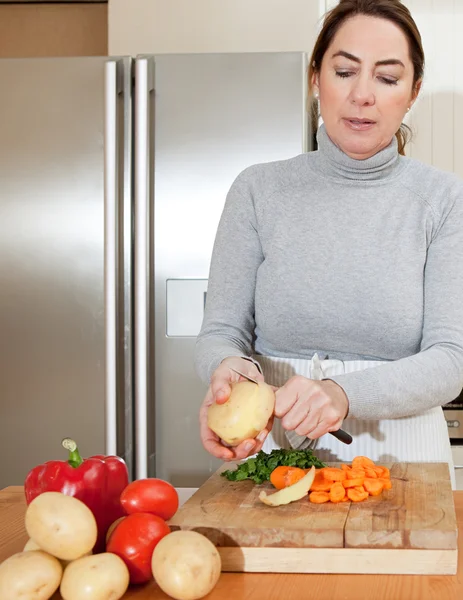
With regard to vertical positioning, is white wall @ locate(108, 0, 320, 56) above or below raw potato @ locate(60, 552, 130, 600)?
above

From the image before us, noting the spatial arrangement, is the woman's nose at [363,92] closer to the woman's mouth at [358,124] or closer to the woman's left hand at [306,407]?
the woman's mouth at [358,124]

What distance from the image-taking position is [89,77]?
2258mm

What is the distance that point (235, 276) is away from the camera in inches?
57.0

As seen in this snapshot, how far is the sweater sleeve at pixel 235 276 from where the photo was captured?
1.43 meters

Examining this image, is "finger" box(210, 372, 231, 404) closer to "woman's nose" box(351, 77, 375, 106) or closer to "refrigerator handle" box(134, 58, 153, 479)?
"woman's nose" box(351, 77, 375, 106)

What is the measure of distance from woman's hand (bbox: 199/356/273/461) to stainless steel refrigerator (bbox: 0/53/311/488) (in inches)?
39.2

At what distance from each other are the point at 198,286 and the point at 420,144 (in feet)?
3.00

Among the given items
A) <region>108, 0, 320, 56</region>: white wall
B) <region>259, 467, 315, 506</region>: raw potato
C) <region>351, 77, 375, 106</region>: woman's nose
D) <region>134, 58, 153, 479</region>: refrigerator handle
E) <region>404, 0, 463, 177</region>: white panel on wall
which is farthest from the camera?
<region>108, 0, 320, 56</region>: white wall

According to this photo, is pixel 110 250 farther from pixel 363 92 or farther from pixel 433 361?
pixel 433 361

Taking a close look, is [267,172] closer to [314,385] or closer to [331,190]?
[331,190]

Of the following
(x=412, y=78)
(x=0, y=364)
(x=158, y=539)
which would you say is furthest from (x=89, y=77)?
(x=158, y=539)

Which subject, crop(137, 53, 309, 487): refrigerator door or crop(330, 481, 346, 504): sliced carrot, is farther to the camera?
crop(137, 53, 309, 487): refrigerator door

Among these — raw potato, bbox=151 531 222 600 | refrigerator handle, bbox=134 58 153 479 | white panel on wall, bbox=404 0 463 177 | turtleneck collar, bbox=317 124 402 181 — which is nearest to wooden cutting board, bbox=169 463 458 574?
raw potato, bbox=151 531 222 600

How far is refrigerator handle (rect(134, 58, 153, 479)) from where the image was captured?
86.0 inches
